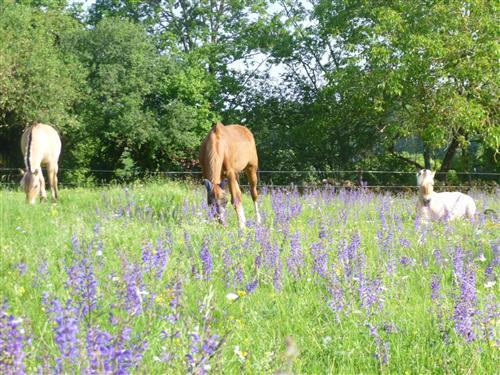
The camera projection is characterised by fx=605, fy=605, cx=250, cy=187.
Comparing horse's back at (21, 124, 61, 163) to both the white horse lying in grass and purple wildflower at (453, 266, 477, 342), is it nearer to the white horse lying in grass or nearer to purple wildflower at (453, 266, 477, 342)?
the white horse lying in grass

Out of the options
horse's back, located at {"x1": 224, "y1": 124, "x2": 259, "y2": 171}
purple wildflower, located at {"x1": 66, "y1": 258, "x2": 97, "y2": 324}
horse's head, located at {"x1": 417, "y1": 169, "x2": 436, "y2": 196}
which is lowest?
purple wildflower, located at {"x1": 66, "y1": 258, "x2": 97, "y2": 324}

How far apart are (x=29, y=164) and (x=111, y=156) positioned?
17073mm

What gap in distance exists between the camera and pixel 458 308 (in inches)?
125

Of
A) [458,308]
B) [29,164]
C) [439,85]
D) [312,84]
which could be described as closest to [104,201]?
[29,164]

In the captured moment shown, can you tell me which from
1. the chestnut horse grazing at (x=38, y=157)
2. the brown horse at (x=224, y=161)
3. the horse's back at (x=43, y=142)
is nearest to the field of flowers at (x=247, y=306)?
the brown horse at (x=224, y=161)

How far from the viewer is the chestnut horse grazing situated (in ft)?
37.4

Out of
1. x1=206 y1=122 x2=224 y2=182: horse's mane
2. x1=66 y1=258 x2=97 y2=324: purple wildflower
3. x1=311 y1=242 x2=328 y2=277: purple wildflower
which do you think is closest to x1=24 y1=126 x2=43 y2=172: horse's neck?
x1=206 y1=122 x2=224 y2=182: horse's mane

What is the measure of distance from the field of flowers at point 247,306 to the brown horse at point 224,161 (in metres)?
1.40

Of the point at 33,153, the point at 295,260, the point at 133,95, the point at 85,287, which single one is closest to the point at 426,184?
the point at 295,260

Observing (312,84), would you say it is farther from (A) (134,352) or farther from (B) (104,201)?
(A) (134,352)

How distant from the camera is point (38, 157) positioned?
13.3 m

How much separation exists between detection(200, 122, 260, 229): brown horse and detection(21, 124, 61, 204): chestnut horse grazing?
3779 millimetres

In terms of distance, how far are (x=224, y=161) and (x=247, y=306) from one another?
5621mm

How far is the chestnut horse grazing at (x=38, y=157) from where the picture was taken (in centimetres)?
1141
